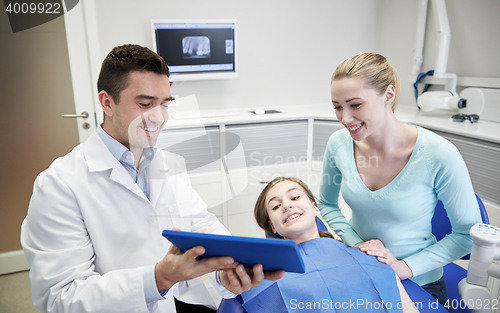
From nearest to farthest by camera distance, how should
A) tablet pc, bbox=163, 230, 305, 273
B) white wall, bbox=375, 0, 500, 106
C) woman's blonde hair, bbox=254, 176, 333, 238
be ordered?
tablet pc, bbox=163, 230, 305, 273
woman's blonde hair, bbox=254, 176, 333, 238
white wall, bbox=375, 0, 500, 106

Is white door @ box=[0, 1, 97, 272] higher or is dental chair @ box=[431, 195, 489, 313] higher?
white door @ box=[0, 1, 97, 272]

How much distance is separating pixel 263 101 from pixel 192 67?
768 mm

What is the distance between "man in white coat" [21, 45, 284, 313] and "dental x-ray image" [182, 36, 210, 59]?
1565 mm

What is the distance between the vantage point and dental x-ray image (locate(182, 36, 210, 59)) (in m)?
2.42

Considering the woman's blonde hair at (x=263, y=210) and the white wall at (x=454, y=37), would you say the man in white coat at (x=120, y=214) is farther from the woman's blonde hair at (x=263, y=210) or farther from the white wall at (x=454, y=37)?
the white wall at (x=454, y=37)

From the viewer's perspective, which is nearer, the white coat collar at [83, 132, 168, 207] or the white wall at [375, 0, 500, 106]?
the white coat collar at [83, 132, 168, 207]

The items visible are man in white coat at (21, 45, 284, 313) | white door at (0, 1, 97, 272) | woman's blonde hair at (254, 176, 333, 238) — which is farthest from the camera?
white door at (0, 1, 97, 272)

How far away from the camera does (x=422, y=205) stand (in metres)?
1.16

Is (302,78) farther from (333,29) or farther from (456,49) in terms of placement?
(456,49)

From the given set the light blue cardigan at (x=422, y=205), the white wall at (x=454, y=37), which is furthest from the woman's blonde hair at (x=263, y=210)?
the white wall at (x=454, y=37)

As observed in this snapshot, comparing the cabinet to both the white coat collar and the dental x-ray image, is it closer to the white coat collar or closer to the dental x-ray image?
the white coat collar

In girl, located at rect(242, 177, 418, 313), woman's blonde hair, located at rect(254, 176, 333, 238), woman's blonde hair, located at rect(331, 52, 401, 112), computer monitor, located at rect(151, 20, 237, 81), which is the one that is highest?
computer monitor, located at rect(151, 20, 237, 81)

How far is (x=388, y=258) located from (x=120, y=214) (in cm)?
86

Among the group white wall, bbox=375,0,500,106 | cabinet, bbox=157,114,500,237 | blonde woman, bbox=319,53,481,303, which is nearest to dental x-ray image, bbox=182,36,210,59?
cabinet, bbox=157,114,500,237
